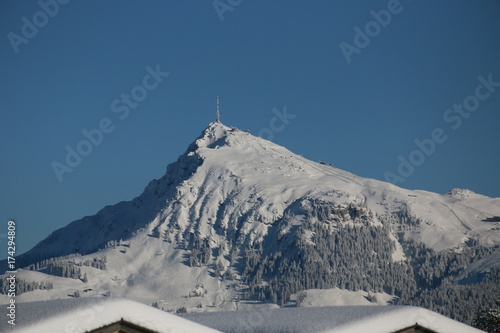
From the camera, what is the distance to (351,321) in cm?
2622

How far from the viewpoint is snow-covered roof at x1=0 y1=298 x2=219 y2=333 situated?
21.2 m

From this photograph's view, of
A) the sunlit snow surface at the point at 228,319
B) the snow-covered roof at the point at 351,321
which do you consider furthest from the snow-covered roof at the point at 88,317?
the snow-covered roof at the point at 351,321

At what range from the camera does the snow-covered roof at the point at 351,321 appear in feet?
85.5

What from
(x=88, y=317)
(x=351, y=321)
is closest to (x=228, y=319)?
(x=351, y=321)

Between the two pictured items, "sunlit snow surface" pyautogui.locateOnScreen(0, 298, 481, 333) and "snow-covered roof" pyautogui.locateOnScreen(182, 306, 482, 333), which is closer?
"sunlit snow surface" pyautogui.locateOnScreen(0, 298, 481, 333)

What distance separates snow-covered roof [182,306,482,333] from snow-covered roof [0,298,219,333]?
4854 millimetres

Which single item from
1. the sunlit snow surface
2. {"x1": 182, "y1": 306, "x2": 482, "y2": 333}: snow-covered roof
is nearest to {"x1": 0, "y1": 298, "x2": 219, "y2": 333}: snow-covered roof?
the sunlit snow surface

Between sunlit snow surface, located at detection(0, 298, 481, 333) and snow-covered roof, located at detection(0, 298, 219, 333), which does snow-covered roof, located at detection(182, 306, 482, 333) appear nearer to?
sunlit snow surface, located at detection(0, 298, 481, 333)

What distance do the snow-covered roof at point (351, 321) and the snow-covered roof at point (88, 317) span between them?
485 centimetres

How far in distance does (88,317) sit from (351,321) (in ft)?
30.6

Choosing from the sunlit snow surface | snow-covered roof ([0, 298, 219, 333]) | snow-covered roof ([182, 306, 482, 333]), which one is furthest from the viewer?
snow-covered roof ([182, 306, 482, 333])

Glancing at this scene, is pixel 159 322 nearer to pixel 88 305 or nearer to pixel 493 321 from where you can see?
pixel 88 305

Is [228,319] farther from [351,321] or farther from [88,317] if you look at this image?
[88,317]

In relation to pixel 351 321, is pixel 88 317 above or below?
below
